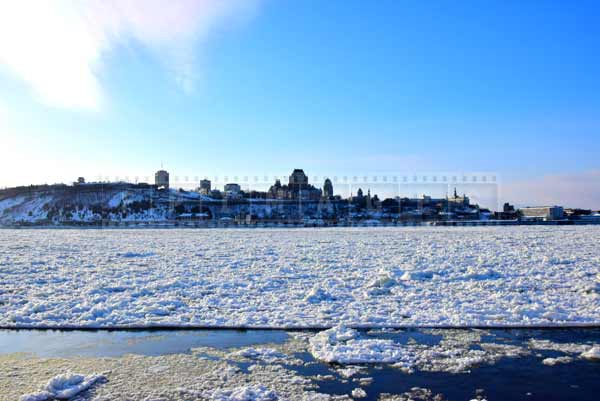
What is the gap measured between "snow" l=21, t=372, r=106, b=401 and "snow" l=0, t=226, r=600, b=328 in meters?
3.51

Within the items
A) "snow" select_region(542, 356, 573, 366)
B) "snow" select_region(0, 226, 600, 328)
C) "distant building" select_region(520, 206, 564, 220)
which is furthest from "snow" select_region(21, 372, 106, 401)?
"distant building" select_region(520, 206, 564, 220)

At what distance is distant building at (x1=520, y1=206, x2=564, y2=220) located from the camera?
133788 millimetres

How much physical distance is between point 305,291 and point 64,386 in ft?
26.3

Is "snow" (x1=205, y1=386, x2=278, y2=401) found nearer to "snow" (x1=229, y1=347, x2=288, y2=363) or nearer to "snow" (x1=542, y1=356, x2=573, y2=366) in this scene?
"snow" (x1=229, y1=347, x2=288, y2=363)

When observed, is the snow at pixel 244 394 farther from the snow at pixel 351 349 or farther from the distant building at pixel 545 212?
the distant building at pixel 545 212

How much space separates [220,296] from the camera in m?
13.4

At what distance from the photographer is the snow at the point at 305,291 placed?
10969 mm

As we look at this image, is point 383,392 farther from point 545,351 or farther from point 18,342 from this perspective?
point 18,342

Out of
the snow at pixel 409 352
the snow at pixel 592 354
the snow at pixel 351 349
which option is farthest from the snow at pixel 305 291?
the snow at pixel 592 354

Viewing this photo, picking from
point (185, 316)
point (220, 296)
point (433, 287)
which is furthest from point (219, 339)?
point (433, 287)

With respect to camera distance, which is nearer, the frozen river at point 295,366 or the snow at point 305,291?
the frozen river at point 295,366

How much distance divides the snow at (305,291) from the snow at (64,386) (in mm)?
3508

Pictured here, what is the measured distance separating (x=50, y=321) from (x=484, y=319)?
10.2 meters

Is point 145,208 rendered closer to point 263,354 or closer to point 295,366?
point 263,354
